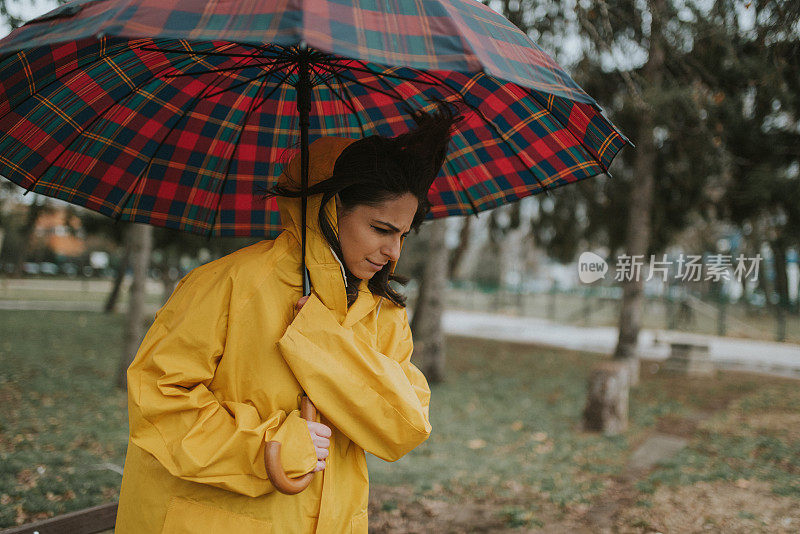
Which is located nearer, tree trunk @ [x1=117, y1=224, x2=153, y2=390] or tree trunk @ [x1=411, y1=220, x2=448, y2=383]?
tree trunk @ [x1=117, y1=224, x2=153, y2=390]

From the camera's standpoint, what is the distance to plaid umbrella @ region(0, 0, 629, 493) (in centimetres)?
136

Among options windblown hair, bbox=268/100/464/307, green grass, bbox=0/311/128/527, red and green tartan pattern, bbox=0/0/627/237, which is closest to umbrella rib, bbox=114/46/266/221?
red and green tartan pattern, bbox=0/0/627/237

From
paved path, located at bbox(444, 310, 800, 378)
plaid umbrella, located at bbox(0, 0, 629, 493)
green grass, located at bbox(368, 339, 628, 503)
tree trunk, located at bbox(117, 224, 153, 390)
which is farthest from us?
paved path, located at bbox(444, 310, 800, 378)

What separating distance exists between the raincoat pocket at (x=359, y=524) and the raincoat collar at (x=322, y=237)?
2.04ft

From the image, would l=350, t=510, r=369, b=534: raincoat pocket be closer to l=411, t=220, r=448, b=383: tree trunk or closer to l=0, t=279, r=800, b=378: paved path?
l=411, t=220, r=448, b=383: tree trunk

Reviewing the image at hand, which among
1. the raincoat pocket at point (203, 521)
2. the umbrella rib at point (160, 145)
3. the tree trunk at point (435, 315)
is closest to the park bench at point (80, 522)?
the raincoat pocket at point (203, 521)

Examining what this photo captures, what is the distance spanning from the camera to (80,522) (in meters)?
2.49

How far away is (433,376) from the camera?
9.39 m

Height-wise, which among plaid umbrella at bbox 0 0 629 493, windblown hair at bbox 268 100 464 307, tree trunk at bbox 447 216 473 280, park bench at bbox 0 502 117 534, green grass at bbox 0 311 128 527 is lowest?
green grass at bbox 0 311 128 527

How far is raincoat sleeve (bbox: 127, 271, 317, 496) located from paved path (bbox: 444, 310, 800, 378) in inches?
453

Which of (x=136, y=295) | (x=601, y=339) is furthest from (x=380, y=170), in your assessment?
(x=601, y=339)

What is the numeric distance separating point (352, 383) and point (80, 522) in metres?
1.64

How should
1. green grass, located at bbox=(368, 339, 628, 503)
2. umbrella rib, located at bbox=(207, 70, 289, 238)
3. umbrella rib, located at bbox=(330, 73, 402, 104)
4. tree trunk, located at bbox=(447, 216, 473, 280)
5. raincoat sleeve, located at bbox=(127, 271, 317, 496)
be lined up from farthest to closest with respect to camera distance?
tree trunk, located at bbox=(447, 216, 473, 280) < green grass, located at bbox=(368, 339, 628, 503) < umbrella rib, located at bbox=(207, 70, 289, 238) < umbrella rib, located at bbox=(330, 73, 402, 104) < raincoat sleeve, located at bbox=(127, 271, 317, 496)

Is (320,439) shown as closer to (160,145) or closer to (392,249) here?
(392,249)
